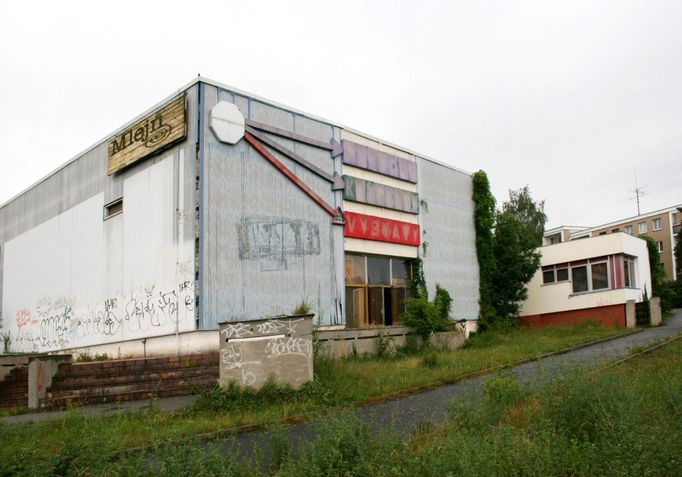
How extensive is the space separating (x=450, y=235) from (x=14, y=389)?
1716 centimetres

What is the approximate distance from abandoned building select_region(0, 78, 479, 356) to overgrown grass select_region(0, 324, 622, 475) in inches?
159

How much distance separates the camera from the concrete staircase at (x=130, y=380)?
47.6ft

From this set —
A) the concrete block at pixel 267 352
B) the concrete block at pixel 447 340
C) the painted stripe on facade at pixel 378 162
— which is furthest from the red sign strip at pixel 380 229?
the concrete block at pixel 267 352

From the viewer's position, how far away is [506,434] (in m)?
7.35

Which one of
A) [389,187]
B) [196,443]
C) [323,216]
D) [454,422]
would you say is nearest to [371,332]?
[323,216]

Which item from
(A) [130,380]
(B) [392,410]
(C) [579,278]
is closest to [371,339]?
(A) [130,380]

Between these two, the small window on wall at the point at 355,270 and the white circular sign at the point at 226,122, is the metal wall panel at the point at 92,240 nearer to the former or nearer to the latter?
the white circular sign at the point at 226,122

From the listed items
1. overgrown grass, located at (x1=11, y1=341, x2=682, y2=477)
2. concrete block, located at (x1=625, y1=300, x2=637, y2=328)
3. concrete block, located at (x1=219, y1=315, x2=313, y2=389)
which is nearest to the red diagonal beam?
concrete block, located at (x1=219, y1=315, x2=313, y2=389)

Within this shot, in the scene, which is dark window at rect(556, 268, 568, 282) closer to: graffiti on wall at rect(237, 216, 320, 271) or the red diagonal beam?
the red diagonal beam

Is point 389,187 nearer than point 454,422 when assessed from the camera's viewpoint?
No

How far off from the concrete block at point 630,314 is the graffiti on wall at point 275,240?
A: 53.2 feet

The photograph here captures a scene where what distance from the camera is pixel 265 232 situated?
64.7 ft

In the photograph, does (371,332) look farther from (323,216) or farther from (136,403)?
(136,403)

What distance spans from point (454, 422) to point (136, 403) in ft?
26.2
